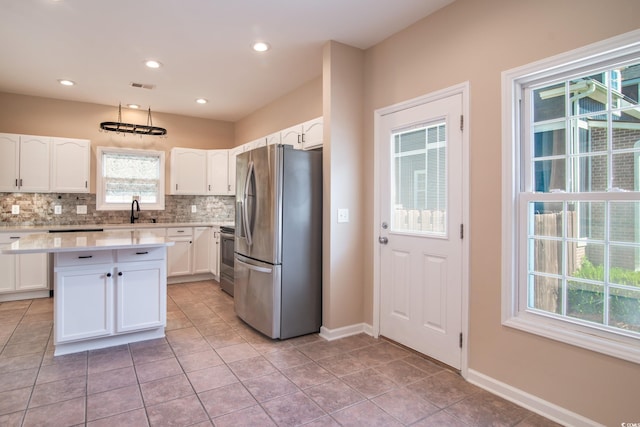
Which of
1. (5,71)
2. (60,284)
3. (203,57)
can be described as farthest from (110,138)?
(60,284)

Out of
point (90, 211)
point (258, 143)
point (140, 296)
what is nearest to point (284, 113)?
point (258, 143)

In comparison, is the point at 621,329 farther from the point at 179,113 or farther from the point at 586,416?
the point at 179,113

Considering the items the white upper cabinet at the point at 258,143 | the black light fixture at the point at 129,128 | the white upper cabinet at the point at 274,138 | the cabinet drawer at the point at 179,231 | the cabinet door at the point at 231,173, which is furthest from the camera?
the cabinet door at the point at 231,173

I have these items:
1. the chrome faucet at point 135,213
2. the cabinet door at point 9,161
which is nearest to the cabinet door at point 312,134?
the chrome faucet at point 135,213

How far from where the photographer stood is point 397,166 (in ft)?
10.1

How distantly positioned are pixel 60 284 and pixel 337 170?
94.4 inches

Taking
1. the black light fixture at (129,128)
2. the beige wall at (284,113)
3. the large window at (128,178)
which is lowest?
the large window at (128,178)

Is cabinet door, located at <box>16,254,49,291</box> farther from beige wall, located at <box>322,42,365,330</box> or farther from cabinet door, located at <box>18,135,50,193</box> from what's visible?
beige wall, located at <box>322,42,365,330</box>

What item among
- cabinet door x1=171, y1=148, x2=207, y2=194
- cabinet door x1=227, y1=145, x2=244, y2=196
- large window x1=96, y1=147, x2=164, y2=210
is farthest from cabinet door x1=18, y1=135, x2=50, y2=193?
cabinet door x1=227, y1=145, x2=244, y2=196

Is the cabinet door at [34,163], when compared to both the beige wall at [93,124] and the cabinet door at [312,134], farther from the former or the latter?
the cabinet door at [312,134]

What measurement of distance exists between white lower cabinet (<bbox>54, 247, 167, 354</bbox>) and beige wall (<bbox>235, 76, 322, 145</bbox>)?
233 centimetres

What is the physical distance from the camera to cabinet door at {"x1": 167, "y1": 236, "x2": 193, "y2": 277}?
17.2 feet

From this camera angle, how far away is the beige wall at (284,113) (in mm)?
4215

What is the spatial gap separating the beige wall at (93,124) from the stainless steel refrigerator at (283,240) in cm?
297
